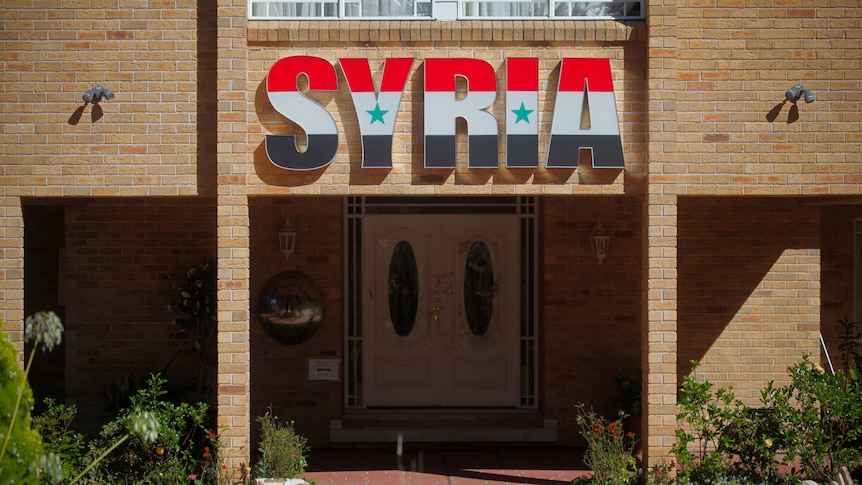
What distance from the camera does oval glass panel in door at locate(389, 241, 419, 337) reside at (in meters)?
10.5

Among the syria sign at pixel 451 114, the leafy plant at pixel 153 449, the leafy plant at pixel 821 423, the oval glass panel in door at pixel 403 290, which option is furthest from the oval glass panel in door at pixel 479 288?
the leafy plant at pixel 153 449

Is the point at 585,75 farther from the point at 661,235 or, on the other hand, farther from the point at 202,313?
the point at 202,313

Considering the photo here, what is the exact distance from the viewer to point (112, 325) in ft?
31.9

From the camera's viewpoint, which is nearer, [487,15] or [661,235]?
[661,235]

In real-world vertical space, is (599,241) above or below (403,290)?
above

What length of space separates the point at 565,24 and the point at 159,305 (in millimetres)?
5655

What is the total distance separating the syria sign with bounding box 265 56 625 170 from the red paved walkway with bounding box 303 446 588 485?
3.27 meters

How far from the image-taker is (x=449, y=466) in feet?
29.4

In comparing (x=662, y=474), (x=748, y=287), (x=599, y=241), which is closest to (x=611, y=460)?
(x=662, y=474)

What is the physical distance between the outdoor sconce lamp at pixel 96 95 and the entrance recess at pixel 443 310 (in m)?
3.79

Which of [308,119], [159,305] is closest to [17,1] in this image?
[308,119]

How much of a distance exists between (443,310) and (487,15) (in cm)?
409

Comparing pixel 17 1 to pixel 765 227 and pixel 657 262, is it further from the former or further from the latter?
pixel 765 227

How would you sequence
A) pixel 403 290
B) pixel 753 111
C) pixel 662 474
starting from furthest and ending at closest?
pixel 403 290
pixel 753 111
pixel 662 474
